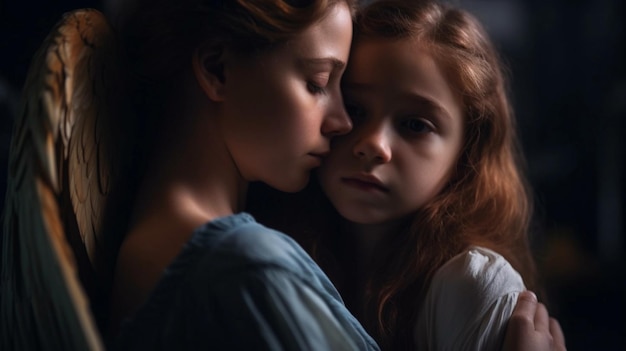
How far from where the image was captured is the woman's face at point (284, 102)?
92cm

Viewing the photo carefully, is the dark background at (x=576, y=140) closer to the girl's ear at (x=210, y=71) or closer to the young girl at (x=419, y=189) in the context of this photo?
the young girl at (x=419, y=189)

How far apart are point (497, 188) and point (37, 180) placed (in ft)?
2.47

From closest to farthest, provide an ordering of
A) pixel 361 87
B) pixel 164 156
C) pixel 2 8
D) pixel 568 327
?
pixel 164 156 < pixel 361 87 < pixel 2 8 < pixel 568 327

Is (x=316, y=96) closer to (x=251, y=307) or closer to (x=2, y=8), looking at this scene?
(x=251, y=307)

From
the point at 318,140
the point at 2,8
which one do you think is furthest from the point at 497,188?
the point at 2,8

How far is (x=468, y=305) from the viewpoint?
100 centimetres

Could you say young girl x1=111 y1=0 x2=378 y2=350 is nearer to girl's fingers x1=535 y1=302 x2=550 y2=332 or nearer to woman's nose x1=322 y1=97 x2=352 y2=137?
woman's nose x1=322 y1=97 x2=352 y2=137

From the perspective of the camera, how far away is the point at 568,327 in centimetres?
216

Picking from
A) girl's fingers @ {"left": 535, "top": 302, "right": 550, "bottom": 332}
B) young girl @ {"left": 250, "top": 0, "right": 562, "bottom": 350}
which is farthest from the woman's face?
girl's fingers @ {"left": 535, "top": 302, "right": 550, "bottom": 332}

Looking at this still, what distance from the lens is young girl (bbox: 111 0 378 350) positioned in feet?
2.56

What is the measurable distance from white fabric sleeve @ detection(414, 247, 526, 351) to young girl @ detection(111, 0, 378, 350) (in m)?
0.15

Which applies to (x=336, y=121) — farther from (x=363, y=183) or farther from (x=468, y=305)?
(x=468, y=305)

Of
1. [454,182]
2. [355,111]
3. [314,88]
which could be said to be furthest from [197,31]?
[454,182]

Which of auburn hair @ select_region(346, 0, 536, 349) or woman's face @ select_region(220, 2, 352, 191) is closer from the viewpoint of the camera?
woman's face @ select_region(220, 2, 352, 191)
